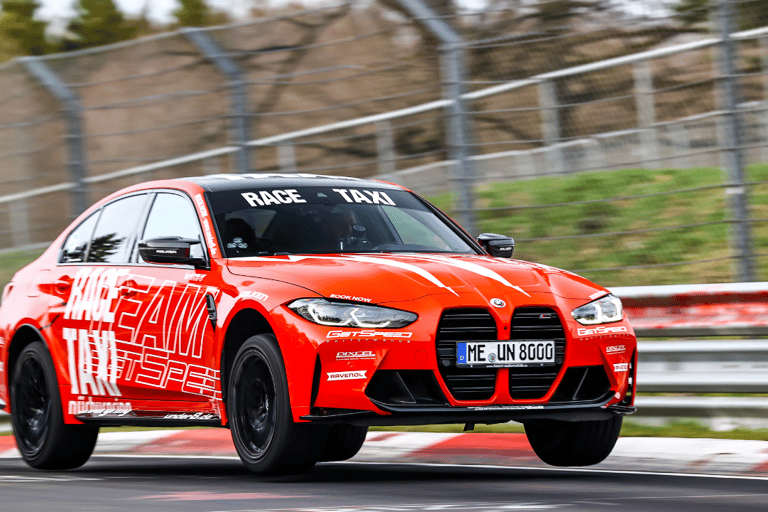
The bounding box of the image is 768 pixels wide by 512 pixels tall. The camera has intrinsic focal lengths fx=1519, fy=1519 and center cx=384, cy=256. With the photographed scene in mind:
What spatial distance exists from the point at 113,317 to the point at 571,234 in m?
3.41

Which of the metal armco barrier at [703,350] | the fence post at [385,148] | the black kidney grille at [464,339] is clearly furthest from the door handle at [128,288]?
the fence post at [385,148]

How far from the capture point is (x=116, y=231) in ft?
29.3

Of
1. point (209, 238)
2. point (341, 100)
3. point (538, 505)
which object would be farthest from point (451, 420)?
point (341, 100)

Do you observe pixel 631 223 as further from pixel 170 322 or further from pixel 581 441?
pixel 170 322

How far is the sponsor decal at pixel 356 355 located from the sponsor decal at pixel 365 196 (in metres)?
1.77

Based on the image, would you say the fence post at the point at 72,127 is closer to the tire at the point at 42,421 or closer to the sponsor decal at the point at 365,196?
the tire at the point at 42,421

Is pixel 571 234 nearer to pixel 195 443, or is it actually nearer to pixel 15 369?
pixel 195 443

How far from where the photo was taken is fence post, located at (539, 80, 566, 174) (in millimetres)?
10398

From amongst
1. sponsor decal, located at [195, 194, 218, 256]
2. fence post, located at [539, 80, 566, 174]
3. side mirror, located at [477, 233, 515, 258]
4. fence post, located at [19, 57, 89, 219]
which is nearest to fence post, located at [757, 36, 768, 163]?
fence post, located at [539, 80, 566, 174]

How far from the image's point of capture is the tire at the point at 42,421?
29.1ft

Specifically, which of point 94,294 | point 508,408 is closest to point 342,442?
point 508,408

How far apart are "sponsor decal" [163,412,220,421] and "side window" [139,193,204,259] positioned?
833mm

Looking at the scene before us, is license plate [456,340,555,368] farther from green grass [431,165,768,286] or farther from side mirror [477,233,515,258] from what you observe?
green grass [431,165,768,286]

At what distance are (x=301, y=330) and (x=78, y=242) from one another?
9.55ft
